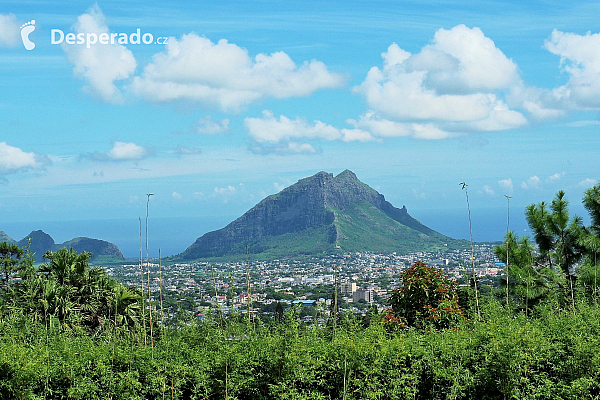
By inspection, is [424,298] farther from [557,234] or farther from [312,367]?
[557,234]

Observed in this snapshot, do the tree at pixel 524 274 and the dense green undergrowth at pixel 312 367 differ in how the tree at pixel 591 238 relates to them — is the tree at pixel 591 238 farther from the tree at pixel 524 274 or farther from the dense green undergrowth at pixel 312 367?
the dense green undergrowth at pixel 312 367

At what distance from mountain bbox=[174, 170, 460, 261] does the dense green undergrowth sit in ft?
188

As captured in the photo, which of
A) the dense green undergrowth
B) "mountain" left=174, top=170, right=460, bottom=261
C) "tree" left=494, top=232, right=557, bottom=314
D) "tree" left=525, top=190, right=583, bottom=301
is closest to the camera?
the dense green undergrowth

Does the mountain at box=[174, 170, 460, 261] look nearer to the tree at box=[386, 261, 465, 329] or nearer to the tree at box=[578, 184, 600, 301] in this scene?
the tree at box=[578, 184, 600, 301]

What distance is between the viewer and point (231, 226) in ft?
278

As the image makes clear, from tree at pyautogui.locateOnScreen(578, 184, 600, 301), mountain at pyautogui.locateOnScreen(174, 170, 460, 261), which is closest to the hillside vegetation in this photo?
tree at pyautogui.locateOnScreen(578, 184, 600, 301)

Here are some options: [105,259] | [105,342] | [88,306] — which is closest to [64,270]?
[88,306]

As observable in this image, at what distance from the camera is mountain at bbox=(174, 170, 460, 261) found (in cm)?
6975

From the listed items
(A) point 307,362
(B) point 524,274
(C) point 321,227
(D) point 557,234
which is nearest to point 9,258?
(A) point 307,362

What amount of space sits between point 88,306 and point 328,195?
78128mm

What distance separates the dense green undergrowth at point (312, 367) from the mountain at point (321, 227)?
57332mm

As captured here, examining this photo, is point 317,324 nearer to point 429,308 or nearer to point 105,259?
point 429,308

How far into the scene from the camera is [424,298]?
7.74 m

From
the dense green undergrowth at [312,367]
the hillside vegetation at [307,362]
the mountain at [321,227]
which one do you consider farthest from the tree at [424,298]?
the mountain at [321,227]
